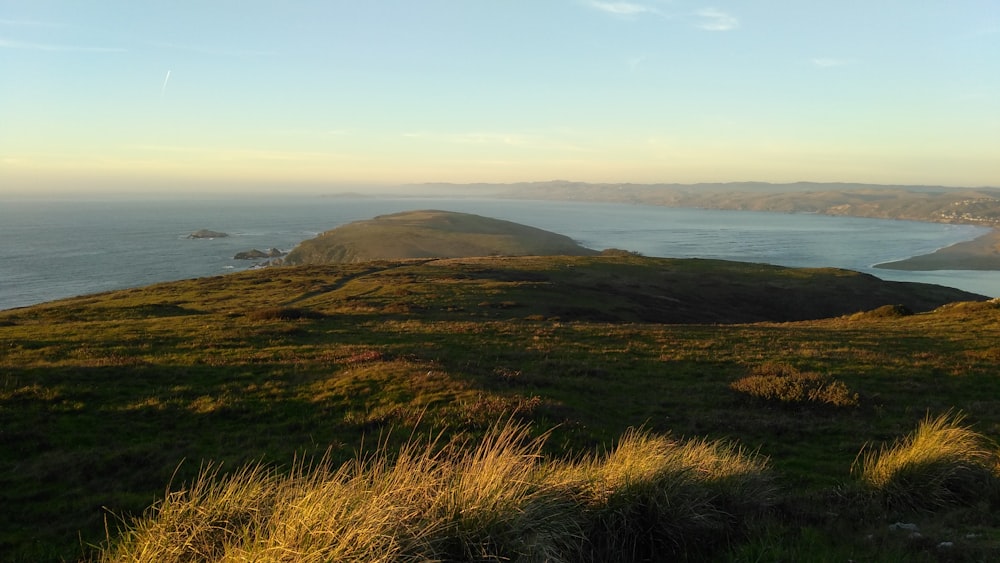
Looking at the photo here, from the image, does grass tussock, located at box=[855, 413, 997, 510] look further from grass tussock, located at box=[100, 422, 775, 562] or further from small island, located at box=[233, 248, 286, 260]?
small island, located at box=[233, 248, 286, 260]

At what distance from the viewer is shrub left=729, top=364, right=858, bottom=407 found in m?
16.6

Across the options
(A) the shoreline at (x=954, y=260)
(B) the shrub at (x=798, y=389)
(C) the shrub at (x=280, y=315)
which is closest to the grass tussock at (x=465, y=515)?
(B) the shrub at (x=798, y=389)

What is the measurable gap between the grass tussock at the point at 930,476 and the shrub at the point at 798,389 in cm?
637

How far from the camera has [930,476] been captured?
9375 mm

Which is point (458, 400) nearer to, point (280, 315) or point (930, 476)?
point (930, 476)

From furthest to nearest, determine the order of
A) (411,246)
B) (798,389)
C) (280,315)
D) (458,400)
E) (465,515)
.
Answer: (411,246)
(280,315)
(798,389)
(458,400)
(465,515)

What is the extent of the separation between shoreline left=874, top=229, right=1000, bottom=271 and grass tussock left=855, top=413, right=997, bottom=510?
173 m

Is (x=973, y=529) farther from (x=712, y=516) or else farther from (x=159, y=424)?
(x=159, y=424)

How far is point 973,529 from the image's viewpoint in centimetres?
762

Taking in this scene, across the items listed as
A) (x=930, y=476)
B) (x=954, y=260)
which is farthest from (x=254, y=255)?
(x=954, y=260)

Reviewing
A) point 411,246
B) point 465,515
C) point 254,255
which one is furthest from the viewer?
point 411,246

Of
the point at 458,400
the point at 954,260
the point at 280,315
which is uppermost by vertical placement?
the point at 458,400

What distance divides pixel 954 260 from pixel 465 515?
215m

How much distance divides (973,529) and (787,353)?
18347 millimetres
